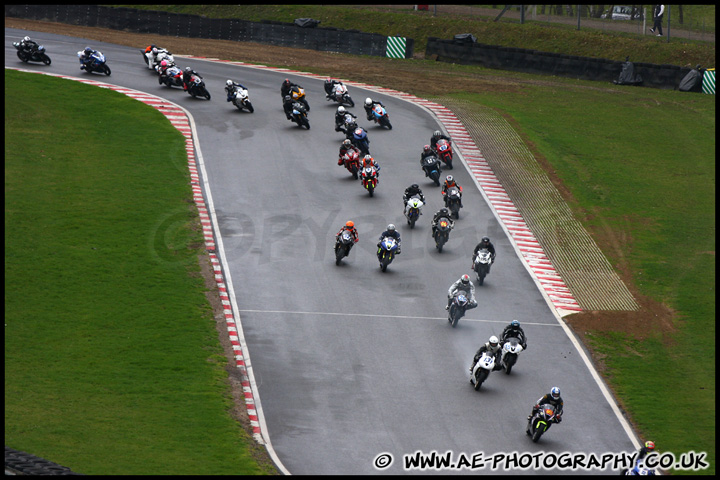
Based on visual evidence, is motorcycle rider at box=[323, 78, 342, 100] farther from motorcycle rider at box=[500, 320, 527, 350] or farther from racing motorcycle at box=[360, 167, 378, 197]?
motorcycle rider at box=[500, 320, 527, 350]

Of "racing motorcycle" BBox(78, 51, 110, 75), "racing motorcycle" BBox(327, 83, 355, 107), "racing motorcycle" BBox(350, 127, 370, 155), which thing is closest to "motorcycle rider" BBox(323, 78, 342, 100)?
"racing motorcycle" BBox(327, 83, 355, 107)

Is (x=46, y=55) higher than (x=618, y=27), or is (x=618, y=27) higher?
(x=618, y=27)

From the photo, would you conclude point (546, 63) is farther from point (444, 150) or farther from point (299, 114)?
point (444, 150)

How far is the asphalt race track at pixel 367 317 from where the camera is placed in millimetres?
23234

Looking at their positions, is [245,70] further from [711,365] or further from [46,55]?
[711,365]

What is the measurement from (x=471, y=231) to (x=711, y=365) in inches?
443

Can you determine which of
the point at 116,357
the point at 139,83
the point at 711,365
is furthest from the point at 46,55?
the point at 711,365

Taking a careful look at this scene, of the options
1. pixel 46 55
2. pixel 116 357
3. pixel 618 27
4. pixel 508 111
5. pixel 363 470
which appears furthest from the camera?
pixel 618 27

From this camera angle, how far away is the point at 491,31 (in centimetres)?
6844

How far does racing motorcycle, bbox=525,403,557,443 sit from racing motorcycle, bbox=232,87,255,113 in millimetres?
29426

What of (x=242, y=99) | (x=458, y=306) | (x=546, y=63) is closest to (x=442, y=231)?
(x=458, y=306)

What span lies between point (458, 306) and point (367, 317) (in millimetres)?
2945

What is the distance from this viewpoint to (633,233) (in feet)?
124

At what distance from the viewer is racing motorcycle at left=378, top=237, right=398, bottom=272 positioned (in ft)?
105
